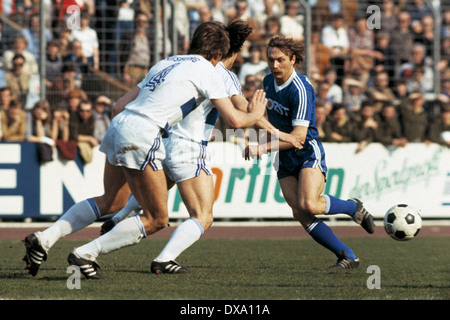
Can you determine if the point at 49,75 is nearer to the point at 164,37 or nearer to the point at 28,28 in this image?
the point at 28,28

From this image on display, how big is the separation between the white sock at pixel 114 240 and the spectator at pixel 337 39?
9379mm

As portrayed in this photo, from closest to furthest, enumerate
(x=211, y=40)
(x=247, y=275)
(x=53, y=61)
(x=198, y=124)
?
(x=211, y=40), (x=198, y=124), (x=247, y=275), (x=53, y=61)

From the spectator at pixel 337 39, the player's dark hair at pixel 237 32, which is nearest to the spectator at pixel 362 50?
the spectator at pixel 337 39

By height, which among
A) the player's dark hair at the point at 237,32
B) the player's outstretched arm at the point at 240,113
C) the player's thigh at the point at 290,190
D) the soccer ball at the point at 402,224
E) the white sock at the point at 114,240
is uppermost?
the player's dark hair at the point at 237,32

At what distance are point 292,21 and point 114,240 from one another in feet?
30.6

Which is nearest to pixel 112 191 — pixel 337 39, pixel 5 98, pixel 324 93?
pixel 5 98

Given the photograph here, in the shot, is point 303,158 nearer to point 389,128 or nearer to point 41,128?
point 41,128

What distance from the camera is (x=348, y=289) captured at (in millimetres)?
6531

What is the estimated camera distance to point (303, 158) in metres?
8.25

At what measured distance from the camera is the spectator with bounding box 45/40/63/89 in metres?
14.0

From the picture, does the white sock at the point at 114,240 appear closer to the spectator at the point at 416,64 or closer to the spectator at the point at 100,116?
the spectator at the point at 100,116

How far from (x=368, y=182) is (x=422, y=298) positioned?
8379 mm

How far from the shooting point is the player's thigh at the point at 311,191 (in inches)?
317
